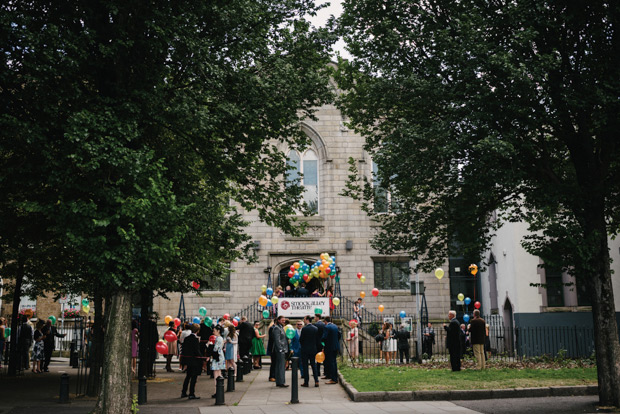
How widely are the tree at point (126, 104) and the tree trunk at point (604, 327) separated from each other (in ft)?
23.4

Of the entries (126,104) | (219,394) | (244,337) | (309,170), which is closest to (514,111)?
(126,104)

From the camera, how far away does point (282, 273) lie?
99.7 feet

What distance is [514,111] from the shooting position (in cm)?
1139

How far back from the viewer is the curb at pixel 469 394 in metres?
13.3

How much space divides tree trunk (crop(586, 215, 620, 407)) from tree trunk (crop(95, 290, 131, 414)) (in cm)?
968

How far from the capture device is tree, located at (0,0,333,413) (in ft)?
33.0

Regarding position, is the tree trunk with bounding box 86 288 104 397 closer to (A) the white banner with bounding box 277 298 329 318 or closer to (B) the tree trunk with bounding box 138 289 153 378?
(B) the tree trunk with bounding box 138 289 153 378

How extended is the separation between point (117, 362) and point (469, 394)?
8.24m

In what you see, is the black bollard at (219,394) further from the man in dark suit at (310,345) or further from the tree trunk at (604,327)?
the tree trunk at (604,327)

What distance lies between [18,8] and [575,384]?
51.0 feet

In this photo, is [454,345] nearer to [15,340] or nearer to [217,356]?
[217,356]

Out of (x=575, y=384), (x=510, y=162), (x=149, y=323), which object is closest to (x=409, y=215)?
(x=510, y=162)

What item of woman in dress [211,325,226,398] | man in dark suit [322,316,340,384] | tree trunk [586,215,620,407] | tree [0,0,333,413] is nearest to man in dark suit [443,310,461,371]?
man in dark suit [322,316,340,384]

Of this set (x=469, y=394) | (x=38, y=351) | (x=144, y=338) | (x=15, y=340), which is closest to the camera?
(x=469, y=394)
